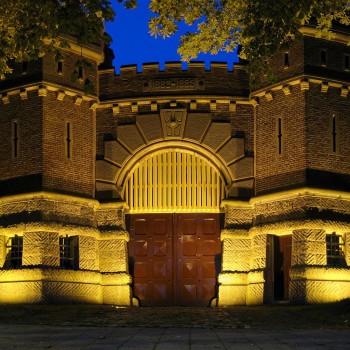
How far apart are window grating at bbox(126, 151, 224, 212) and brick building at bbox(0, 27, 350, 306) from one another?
0.04 metres

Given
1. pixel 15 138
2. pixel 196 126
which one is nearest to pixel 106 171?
pixel 15 138

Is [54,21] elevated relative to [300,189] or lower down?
elevated

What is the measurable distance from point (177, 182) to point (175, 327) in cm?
959

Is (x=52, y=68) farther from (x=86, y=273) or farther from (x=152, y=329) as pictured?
(x=152, y=329)

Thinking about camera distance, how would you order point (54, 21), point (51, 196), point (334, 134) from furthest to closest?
1. point (334, 134)
2. point (51, 196)
3. point (54, 21)

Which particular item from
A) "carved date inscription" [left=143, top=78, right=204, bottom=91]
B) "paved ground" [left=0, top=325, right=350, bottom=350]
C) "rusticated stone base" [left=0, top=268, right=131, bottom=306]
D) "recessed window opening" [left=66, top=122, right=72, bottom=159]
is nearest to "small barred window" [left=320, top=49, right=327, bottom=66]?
"carved date inscription" [left=143, top=78, right=204, bottom=91]

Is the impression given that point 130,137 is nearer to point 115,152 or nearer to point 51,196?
point 115,152

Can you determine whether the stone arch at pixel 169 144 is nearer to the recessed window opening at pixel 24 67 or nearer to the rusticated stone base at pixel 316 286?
the recessed window opening at pixel 24 67

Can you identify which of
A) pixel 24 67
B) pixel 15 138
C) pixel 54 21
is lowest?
pixel 15 138

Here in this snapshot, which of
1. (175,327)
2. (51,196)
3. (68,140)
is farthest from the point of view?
(68,140)

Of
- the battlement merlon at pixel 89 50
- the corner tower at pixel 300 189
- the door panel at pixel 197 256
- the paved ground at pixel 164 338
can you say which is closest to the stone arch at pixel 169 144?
the corner tower at pixel 300 189

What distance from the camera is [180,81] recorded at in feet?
89.1

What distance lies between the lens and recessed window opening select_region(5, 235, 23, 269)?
25578mm

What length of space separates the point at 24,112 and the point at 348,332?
1312cm
